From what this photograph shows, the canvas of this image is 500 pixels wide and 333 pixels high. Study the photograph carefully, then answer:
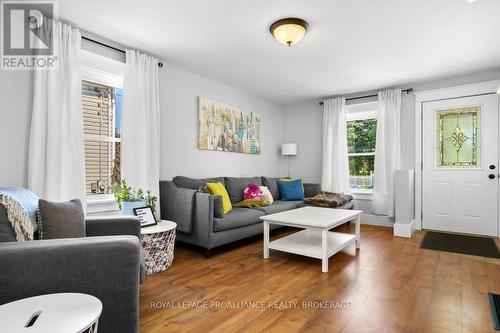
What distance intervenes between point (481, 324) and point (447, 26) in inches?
102

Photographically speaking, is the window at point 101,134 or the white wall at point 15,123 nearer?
the white wall at point 15,123

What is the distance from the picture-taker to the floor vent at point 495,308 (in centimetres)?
176

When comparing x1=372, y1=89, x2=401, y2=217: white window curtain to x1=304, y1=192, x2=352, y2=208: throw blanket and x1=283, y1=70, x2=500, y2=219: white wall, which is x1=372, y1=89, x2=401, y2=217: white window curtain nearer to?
x1=283, y1=70, x2=500, y2=219: white wall

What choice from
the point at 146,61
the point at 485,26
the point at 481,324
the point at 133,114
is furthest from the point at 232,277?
the point at 485,26

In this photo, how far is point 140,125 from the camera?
3.23 m

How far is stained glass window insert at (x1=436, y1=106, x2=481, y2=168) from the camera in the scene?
4.18 metres

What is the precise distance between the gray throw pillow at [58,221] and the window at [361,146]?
4.61 m

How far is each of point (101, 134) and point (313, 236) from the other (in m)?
2.81

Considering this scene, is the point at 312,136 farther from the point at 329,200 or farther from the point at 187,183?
the point at 187,183

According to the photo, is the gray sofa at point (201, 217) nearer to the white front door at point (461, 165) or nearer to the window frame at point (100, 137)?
the window frame at point (100, 137)

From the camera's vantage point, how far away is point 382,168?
473 centimetres

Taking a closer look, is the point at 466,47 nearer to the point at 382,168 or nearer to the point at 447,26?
the point at 447,26

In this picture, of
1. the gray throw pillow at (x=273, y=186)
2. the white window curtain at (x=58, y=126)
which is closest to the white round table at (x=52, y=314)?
the white window curtain at (x=58, y=126)

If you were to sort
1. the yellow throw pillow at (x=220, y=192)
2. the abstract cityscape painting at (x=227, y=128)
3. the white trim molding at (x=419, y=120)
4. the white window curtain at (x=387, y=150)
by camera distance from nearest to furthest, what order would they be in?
the yellow throw pillow at (x=220, y=192) → the abstract cityscape painting at (x=227, y=128) → the white trim molding at (x=419, y=120) → the white window curtain at (x=387, y=150)
